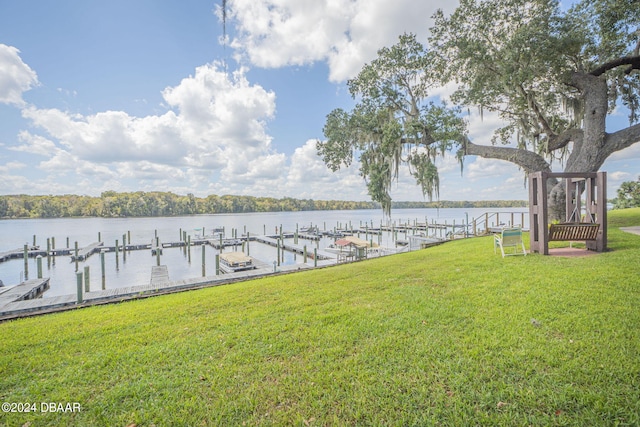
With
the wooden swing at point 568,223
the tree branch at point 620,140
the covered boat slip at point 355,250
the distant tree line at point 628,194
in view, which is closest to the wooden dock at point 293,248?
the covered boat slip at point 355,250

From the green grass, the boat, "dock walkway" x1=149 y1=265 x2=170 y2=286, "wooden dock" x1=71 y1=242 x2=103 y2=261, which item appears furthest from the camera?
"wooden dock" x1=71 y1=242 x2=103 y2=261

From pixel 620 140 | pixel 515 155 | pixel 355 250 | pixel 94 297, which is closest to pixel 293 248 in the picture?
pixel 355 250

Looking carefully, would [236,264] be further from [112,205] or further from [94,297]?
[112,205]

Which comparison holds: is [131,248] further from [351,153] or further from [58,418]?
[58,418]

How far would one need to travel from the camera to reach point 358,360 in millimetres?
2863

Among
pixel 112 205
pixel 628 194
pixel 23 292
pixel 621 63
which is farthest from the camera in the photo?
pixel 112 205

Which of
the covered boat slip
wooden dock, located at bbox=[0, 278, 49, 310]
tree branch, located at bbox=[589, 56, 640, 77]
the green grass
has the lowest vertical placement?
wooden dock, located at bbox=[0, 278, 49, 310]

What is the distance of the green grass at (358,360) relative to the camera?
2172 mm

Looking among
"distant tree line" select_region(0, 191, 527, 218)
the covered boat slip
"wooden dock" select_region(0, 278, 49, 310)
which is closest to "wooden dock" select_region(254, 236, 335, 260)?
the covered boat slip

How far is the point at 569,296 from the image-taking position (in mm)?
4129

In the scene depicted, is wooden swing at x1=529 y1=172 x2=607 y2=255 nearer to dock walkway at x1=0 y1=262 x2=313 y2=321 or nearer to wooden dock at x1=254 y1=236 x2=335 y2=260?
dock walkway at x1=0 y1=262 x2=313 y2=321

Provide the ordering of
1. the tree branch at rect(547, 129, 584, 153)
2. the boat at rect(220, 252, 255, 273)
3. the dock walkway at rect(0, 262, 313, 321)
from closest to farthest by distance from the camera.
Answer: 1. the dock walkway at rect(0, 262, 313, 321)
2. the tree branch at rect(547, 129, 584, 153)
3. the boat at rect(220, 252, 255, 273)

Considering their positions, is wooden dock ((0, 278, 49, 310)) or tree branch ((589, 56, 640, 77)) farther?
wooden dock ((0, 278, 49, 310))

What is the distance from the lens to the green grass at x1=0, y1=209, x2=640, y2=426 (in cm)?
217
